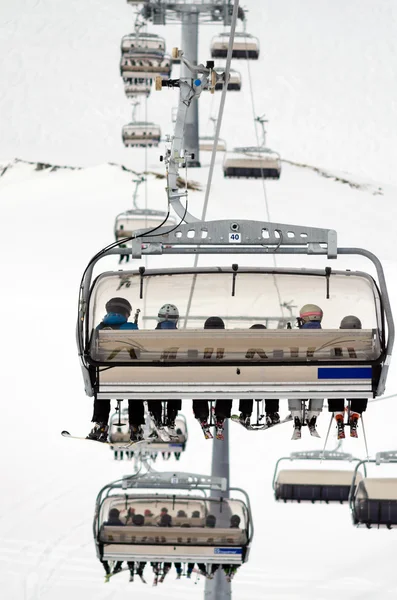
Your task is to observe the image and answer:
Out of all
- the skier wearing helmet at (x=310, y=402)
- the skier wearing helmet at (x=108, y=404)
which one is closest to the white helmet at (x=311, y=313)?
the skier wearing helmet at (x=310, y=402)

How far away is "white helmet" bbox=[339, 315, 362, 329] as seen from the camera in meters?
10.0

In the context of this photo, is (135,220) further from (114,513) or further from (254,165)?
(114,513)

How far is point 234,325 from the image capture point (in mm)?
10781

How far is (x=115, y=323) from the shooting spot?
9.91 m

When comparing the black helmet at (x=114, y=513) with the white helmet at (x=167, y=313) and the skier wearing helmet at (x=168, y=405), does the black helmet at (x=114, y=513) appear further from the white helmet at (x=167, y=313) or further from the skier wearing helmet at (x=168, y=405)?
the white helmet at (x=167, y=313)

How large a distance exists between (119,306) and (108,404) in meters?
0.90

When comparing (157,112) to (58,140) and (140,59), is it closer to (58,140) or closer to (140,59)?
(58,140)

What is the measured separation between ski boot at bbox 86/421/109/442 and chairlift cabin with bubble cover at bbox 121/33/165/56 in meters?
30.9

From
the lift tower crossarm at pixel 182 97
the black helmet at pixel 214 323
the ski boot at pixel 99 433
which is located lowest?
the ski boot at pixel 99 433

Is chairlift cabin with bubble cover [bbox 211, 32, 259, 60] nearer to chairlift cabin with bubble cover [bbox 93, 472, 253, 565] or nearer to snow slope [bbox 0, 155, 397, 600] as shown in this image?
snow slope [bbox 0, 155, 397, 600]

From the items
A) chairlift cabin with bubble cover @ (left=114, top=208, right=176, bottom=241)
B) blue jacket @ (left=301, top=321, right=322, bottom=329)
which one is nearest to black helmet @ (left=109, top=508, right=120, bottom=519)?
blue jacket @ (left=301, top=321, right=322, bottom=329)

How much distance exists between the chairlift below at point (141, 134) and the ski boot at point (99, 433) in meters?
33.3

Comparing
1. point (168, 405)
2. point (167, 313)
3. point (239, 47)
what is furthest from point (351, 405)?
point (239, 47)

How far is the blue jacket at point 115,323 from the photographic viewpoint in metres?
9.82
